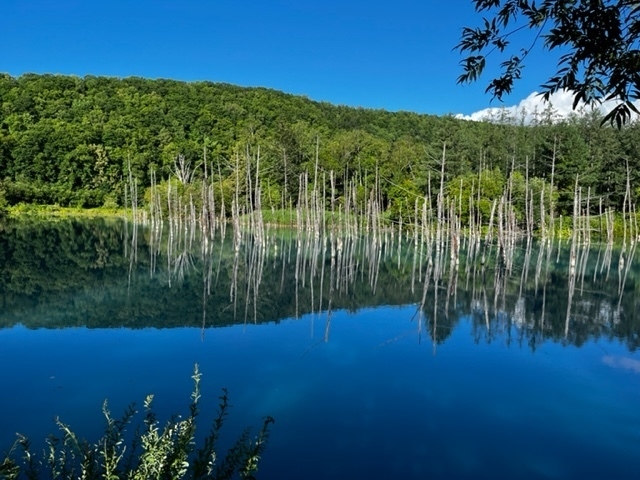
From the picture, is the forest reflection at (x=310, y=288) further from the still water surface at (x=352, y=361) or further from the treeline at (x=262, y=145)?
the treeline at (x=262, y=145)

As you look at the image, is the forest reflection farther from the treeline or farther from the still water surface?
the treeline

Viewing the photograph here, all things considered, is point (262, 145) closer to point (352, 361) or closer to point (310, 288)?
point (310, 288)

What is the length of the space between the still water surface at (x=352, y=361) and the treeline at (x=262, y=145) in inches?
948

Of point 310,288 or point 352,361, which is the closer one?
point 352,361

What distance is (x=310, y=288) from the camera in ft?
63.0

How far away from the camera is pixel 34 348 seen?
1127cm

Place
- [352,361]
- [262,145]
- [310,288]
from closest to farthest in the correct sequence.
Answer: [352,361] < [310,288] < [262,145]

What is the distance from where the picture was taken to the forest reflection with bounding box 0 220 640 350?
569 inches

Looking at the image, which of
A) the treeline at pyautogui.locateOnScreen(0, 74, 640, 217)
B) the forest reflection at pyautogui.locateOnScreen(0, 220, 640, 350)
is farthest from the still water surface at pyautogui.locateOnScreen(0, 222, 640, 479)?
the treeline at pyautogui.locateOnScreen(0, 74, 640, 217)

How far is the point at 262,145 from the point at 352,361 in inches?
2130

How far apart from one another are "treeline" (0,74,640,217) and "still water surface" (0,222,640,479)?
24.1 m

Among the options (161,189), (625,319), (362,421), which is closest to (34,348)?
(362,421)

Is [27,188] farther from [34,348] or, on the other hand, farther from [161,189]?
[34,348]

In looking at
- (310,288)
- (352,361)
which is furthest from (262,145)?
(352,361)
